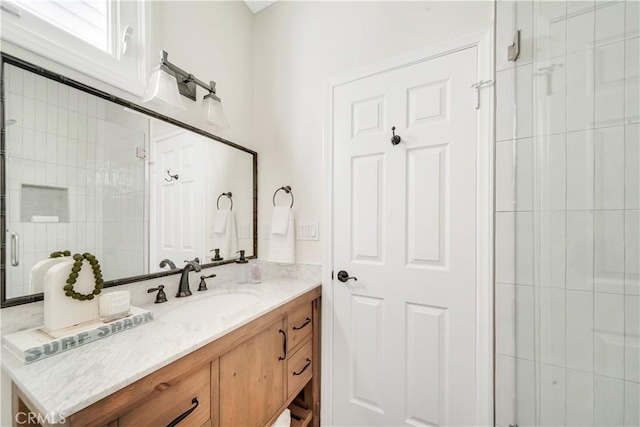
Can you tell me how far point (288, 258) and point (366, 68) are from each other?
1208 millimetres

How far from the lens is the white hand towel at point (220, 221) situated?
5.18 ft

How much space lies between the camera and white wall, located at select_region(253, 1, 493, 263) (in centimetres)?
135

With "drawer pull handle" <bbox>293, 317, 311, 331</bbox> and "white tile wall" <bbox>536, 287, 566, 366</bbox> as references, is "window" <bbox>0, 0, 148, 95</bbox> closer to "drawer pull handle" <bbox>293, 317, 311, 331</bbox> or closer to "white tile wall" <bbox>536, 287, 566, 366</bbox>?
"drawer pull handle" <bbox>293, 317, 311, 331</bbox>

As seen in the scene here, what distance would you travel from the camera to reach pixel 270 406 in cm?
113

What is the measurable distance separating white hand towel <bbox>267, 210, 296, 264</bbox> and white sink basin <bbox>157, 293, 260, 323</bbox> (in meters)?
0.31

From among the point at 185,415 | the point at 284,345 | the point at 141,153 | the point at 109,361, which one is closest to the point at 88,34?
the point at 141,153

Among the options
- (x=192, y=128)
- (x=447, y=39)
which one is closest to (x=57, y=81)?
(x=192, y=128)

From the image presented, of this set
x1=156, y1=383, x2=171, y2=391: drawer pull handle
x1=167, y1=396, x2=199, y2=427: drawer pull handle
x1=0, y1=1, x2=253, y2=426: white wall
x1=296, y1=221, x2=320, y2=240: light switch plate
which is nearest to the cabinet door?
x1=167, y1=396, x2=199, y2=427: drawer pull handle

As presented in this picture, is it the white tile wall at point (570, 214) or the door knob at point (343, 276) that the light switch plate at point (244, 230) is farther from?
the white tile wall at point (570, 214)

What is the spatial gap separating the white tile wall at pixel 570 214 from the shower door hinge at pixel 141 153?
1.60 meters

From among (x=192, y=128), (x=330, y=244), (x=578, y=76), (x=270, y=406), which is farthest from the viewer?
(x=330, y=244)

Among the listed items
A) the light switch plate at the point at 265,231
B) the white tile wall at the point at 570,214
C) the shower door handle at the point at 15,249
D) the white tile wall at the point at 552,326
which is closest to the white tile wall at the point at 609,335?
the white tile wall at the point at 570,214

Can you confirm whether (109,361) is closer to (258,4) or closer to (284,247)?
(284,247)

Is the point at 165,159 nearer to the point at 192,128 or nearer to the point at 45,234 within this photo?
the point at 192,128
